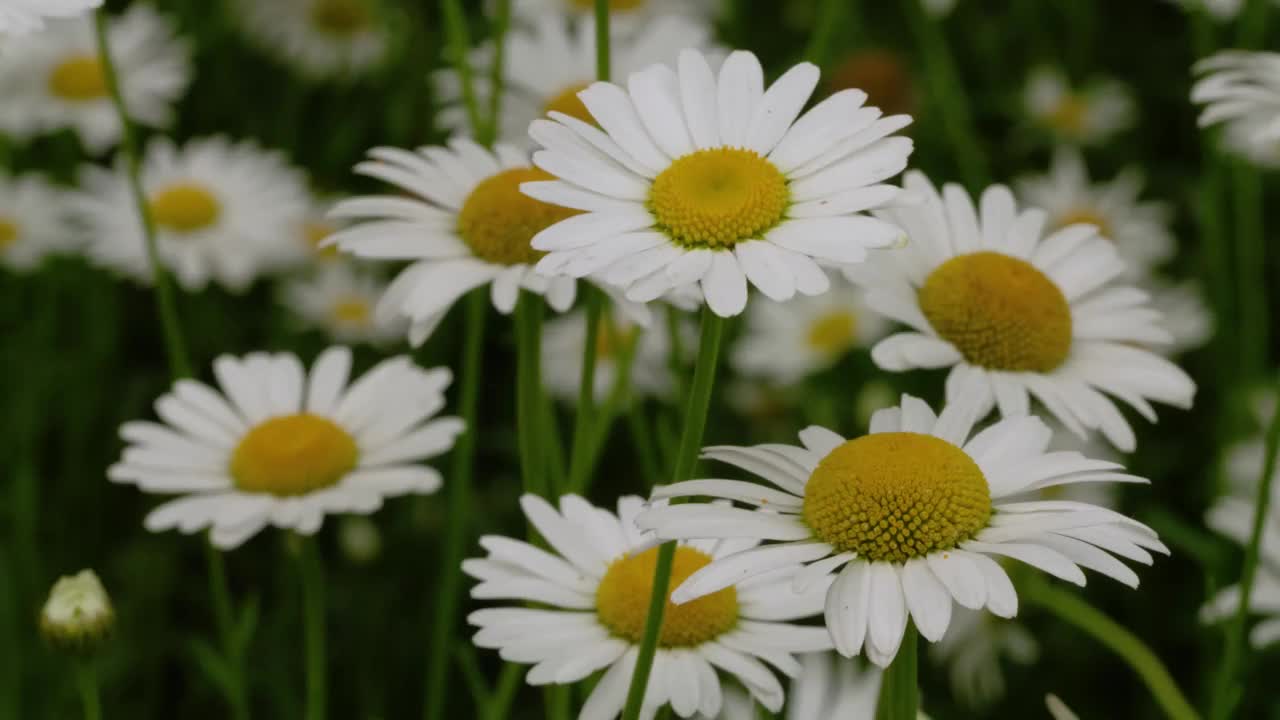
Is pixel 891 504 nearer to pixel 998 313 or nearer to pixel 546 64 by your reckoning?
pixel 998 313

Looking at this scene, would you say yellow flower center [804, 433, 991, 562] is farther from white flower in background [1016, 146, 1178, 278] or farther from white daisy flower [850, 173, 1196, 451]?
white flower in background [1016, 146, 1178, 278]

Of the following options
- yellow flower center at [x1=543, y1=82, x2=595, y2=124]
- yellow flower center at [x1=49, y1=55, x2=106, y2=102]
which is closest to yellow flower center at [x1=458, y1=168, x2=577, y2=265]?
yellow flower center at [x1=543, y1=82, x2=595, y2=124]

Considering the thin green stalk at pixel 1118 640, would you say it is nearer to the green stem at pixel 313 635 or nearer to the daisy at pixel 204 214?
the green stem at pixel 313 635

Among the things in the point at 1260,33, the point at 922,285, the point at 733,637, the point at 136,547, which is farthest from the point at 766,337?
the point at 733,637

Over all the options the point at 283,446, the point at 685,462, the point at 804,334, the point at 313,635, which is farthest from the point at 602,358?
the point at 685,462

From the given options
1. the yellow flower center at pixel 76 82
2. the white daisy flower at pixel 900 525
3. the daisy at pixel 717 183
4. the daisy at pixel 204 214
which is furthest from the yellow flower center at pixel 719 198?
the yellow flower center at pixel 76 82

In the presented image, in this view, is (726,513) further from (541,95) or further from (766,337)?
(766,337)
